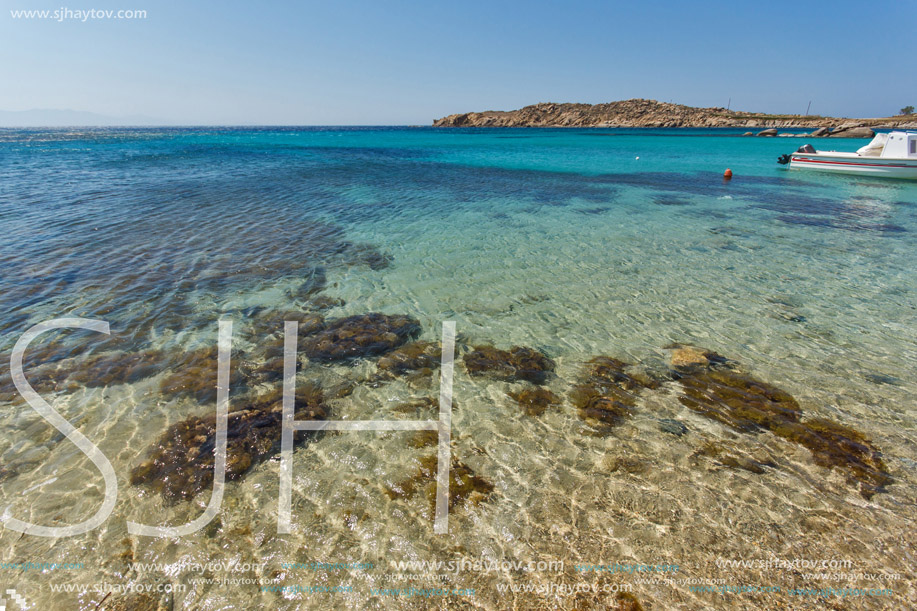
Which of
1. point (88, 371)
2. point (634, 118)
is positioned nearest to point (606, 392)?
point (88, 371)

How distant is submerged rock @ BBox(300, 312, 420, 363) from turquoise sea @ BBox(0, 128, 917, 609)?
0.10 m

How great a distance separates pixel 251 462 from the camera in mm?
4270

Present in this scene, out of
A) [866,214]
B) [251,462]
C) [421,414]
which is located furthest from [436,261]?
[866,214]

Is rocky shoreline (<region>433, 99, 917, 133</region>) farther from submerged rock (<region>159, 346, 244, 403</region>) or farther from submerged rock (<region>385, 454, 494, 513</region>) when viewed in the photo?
submerged rock (<region>159, 346, 244, 403</region>)

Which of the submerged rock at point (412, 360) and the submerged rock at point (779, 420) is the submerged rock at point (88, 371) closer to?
the submerged rock at point (412, 360)

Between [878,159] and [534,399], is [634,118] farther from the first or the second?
[534,399]

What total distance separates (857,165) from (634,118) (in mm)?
108609

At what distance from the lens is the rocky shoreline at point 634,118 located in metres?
99.8

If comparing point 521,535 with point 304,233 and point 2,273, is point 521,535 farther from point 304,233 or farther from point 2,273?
point 2,273

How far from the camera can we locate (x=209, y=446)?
4.46m

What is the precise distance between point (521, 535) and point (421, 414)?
6.60ft

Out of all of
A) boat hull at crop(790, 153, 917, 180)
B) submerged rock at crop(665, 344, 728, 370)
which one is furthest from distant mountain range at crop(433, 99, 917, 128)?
submerged rock at crop(665, 344, 728, 370)

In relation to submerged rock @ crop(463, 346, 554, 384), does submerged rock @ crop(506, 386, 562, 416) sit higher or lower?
lower

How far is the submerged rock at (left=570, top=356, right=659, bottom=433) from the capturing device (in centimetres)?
501
